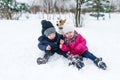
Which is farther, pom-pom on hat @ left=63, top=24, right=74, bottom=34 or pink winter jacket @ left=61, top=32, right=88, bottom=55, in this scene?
pom-pom on hat @ left=63, top=24, right=74, bottom=34

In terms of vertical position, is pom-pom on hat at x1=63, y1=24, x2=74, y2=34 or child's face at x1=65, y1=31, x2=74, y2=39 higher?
pom-pom on hat at x1=63, y1=24, x2=74, y2=34

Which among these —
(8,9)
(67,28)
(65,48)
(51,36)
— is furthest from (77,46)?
(8,9)

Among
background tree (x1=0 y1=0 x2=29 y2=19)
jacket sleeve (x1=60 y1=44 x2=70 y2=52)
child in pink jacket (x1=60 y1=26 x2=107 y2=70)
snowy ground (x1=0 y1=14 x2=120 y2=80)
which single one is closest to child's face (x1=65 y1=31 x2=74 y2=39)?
child in pink jacket (x1=60 y1=26 x2=107 y2=70)

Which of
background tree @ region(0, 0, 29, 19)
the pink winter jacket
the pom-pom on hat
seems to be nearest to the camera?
the pink winter jacket

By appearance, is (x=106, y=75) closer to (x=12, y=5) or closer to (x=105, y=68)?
(x=105, y=68)

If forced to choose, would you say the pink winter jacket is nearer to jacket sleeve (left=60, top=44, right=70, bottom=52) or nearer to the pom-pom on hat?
jacket sleeve (left=60, top=44, right=70, bottom=52)

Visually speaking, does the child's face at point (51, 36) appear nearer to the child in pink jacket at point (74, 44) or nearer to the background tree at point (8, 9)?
the child in pink jacket at point (74, 44)

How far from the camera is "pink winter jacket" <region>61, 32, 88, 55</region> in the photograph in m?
4.36

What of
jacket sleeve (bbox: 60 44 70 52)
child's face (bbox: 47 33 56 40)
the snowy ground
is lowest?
the snowy ground

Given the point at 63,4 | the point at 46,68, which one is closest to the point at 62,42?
the point at 46,68

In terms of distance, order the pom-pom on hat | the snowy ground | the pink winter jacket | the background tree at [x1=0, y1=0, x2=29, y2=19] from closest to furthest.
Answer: the snowy ground < the pink winter jacket < the pom-pom on hat < the background tree at [x1=0, y1=0, x2=29, y2=19]

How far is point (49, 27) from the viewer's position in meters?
4.53

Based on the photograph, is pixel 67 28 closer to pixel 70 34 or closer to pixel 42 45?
pixel 70 34

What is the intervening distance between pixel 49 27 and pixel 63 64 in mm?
636
